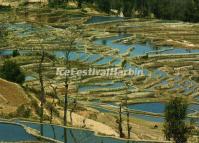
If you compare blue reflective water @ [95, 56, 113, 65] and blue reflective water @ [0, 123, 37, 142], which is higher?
blue reflective water @ [0, 123, 37, 142]

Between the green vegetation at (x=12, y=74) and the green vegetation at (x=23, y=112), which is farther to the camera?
the green vegetation at (x=12, y=74)

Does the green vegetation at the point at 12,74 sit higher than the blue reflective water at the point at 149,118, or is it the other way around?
the green vegetation at the point at 12,74

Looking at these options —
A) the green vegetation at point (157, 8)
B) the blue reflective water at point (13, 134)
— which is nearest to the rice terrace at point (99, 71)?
the blue reflective water at point (13, 134)

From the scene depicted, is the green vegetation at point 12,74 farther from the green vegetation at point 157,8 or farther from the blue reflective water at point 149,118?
the green vegetation at point 157,8

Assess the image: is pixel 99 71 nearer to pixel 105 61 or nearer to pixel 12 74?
pixel 105 61

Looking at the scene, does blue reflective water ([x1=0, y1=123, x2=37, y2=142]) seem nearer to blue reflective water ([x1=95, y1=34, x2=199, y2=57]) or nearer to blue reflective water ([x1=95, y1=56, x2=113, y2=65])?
blue reflective water ([x1=95, y1=56, x2=113, y2=65])

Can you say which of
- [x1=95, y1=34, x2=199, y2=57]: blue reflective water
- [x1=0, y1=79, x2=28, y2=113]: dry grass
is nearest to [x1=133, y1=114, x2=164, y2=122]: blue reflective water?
[x1=0, y1=79, x2=28, y2=113]: dry grass

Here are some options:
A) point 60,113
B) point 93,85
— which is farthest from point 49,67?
point 60,113
